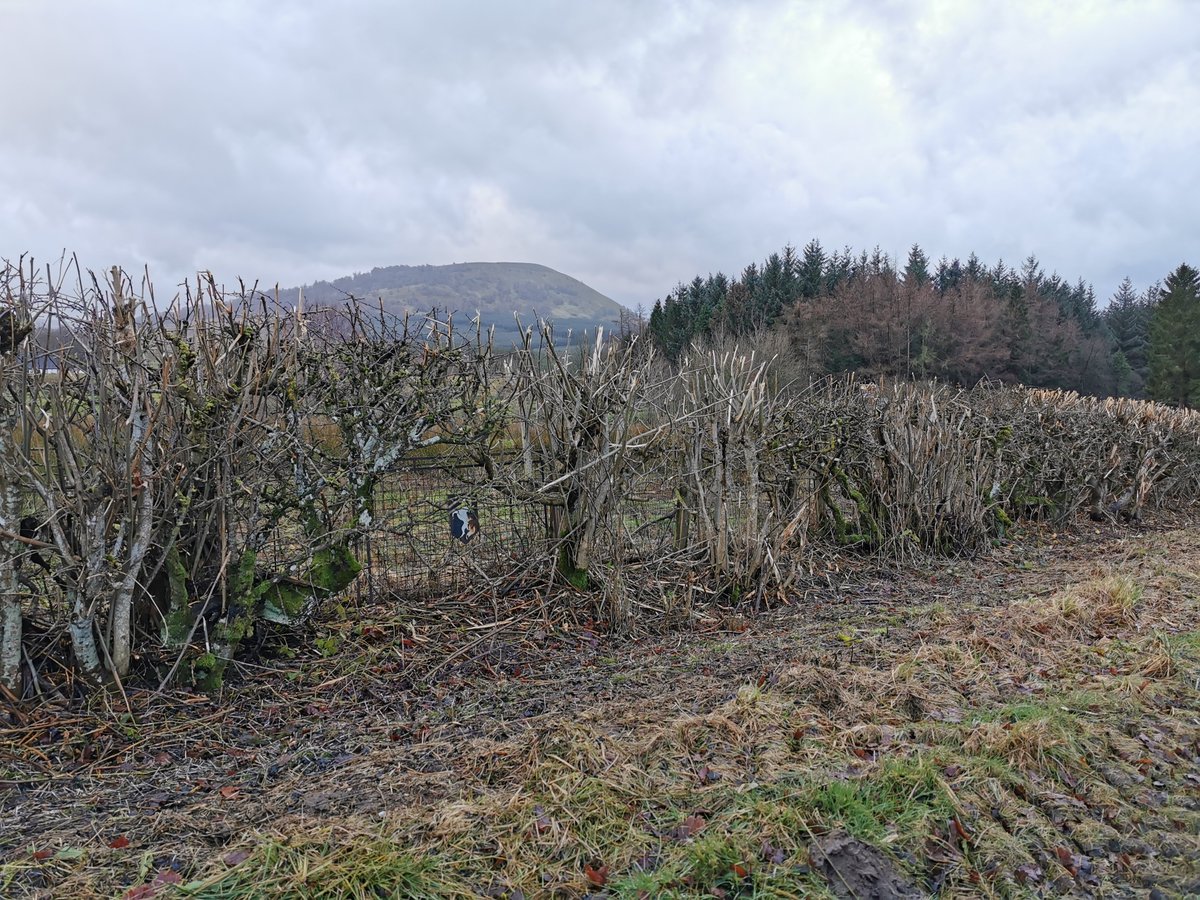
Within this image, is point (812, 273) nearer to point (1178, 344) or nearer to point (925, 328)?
point (925, 328)

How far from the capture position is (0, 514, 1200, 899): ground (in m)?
2.79

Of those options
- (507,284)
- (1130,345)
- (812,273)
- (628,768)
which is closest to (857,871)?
(628,768)

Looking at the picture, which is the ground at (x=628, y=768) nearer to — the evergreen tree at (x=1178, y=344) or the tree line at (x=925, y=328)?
the tree line at (x=925, y=328)

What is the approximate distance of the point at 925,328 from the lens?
120 feet

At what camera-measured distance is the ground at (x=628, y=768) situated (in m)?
2.79

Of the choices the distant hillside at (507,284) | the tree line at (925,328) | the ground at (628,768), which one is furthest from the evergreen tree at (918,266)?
the ground at (628,768)

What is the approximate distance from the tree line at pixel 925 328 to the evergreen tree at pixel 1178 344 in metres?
0.06

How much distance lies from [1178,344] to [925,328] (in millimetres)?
17970

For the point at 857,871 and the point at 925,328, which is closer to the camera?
the point at 857,871

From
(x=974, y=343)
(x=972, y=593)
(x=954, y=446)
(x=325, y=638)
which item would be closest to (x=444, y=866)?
(x=325, y=638)

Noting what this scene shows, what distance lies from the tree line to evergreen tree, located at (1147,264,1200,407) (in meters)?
0.06

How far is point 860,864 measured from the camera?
2.80m

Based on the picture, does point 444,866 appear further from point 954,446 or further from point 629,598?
point 954,446

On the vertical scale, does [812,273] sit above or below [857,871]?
above
